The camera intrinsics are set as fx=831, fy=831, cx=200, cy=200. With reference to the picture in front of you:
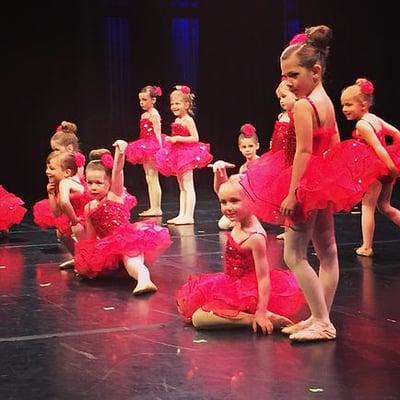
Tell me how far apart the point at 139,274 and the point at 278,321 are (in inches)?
38.8

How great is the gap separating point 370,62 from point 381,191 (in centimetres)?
505

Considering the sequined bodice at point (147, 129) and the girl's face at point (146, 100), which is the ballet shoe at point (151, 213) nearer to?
the sequined bodice at point (147, 129)

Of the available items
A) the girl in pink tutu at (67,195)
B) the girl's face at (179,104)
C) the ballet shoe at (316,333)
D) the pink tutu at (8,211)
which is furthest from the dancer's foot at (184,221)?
the ballet shoe at (316,333)

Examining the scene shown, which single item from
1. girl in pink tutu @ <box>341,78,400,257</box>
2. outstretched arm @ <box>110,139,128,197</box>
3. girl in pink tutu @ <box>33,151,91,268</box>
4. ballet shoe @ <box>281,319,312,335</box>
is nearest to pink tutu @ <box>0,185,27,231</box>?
girl in pink tutu @ <box>33,151,91,268</box>

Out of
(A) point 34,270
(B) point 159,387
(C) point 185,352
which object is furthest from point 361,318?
(A) point 34,270

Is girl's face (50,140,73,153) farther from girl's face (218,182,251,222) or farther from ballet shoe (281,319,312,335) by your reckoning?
ballet shoe (281,319,312,335)

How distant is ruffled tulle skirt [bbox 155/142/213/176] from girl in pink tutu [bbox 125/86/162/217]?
0.59 ft

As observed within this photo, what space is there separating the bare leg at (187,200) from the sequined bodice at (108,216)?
7.16ft

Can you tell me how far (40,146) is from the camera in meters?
9.22

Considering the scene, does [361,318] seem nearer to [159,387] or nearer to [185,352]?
[185,352]

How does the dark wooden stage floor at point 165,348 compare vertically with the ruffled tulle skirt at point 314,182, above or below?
below

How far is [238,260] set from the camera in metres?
3.20

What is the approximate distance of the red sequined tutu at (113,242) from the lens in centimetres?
404

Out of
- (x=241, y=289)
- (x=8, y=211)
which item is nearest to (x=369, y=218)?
(x=241, y=289)
